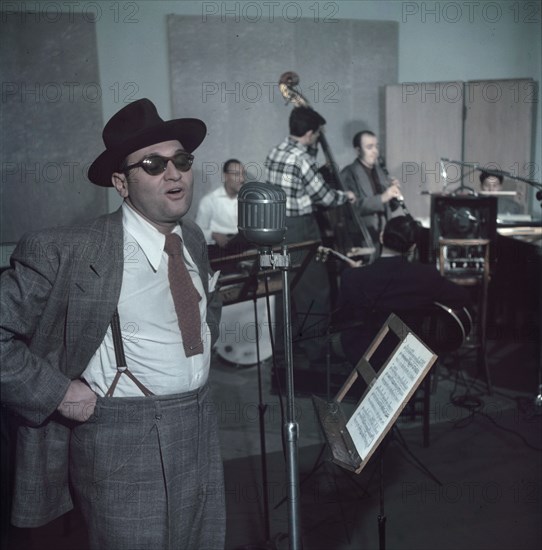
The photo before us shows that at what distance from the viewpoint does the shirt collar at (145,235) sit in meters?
2.18

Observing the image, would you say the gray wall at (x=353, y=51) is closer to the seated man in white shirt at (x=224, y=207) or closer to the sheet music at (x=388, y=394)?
the seated man in white shirt at (x=224, y=207)

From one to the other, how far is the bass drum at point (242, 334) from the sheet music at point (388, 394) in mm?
2656

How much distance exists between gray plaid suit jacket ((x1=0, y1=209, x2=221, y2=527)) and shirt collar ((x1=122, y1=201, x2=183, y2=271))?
4 centimetres

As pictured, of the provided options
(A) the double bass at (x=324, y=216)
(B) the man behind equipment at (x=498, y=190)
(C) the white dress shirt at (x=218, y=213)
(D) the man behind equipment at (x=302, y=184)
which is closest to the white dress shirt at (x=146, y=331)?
(D) the man behind equipment at (x=302, y=184)

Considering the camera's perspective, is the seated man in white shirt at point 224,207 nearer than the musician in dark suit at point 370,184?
Yes

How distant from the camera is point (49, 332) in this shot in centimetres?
206

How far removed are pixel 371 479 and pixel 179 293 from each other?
6.58 ft

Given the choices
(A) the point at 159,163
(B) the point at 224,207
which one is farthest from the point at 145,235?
(B) the point at 224,207

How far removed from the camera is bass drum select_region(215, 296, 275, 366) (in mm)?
5059

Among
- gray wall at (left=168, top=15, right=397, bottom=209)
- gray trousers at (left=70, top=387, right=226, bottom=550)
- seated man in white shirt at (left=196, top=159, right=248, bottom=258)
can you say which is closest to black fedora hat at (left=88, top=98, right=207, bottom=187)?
gray trousers at (left=70, top=387, right=226, bottom=550)

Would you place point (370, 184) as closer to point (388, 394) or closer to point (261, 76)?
point (261, 76)

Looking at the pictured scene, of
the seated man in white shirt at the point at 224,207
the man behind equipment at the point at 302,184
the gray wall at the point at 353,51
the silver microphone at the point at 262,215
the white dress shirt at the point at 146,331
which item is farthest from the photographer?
the seated man in white shirt at the point at 224,207

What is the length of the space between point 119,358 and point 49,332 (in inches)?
9.0

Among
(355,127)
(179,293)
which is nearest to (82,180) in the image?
(355,127)
